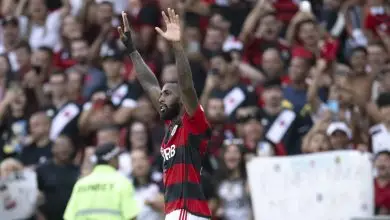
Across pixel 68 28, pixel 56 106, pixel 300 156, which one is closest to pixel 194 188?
pixel 300 156

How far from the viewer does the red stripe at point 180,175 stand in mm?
9172

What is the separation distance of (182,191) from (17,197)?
182 inches

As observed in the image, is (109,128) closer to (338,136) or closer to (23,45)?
(338,136)

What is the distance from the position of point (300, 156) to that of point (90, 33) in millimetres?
5339

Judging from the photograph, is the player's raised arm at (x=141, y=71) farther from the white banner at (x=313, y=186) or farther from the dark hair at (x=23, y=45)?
the dark hair at (x=23, y=45)

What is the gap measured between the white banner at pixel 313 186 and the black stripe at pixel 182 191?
3047 millimetres

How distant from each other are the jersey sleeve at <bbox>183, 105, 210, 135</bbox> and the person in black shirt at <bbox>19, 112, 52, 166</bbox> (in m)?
5.52

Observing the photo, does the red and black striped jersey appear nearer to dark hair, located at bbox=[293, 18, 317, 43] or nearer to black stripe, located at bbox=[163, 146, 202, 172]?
black stripe, located at bbox=[163, 146, 202, 172]

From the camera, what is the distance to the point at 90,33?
653 inches

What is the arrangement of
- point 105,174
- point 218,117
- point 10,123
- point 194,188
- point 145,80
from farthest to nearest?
point 10,123 < point 218,117 < point 105,174 < point 145,80 < point 194,188

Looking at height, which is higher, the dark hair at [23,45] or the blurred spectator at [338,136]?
the dark hair at [23,45]

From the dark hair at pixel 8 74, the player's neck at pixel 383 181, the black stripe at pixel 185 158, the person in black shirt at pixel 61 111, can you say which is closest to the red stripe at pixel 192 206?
the black stripe at pixel 185 158

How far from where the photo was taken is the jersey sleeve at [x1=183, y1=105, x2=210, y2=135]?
9.01 metres

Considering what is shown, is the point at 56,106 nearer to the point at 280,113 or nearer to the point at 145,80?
the point at 280,113
